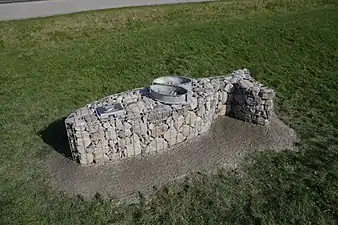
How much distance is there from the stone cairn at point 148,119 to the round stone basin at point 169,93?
120mm

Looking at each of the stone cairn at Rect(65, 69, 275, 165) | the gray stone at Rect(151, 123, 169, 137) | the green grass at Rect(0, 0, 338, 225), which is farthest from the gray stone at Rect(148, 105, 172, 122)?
the green grass at Rect(0, 0, 338, 225)

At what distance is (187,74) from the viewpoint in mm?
16562

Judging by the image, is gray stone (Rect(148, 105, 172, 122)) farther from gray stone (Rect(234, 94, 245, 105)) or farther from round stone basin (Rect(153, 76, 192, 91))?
gray stone (Rect(234, 94, 245, 105))

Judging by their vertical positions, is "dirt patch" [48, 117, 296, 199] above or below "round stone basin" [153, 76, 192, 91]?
below

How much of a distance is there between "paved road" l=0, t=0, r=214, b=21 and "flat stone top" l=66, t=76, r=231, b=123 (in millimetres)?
12056

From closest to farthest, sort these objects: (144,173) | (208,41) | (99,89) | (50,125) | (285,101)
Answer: (144,173), (50,125), (285,101), (99,89), (208,41)

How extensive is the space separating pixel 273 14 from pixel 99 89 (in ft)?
38.3

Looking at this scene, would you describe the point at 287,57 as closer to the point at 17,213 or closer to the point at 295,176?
the point at 295,176

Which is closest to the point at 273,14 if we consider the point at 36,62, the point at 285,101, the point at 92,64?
the point at 285,101

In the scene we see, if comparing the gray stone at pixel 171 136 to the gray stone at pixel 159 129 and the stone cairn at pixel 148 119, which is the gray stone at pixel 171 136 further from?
the gray stone at pixel 159 129

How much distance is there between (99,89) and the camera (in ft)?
51.1

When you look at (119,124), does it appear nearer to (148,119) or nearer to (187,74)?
(148,119)

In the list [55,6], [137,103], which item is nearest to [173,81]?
[137,103]

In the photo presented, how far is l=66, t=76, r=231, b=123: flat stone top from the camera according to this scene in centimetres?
1060
